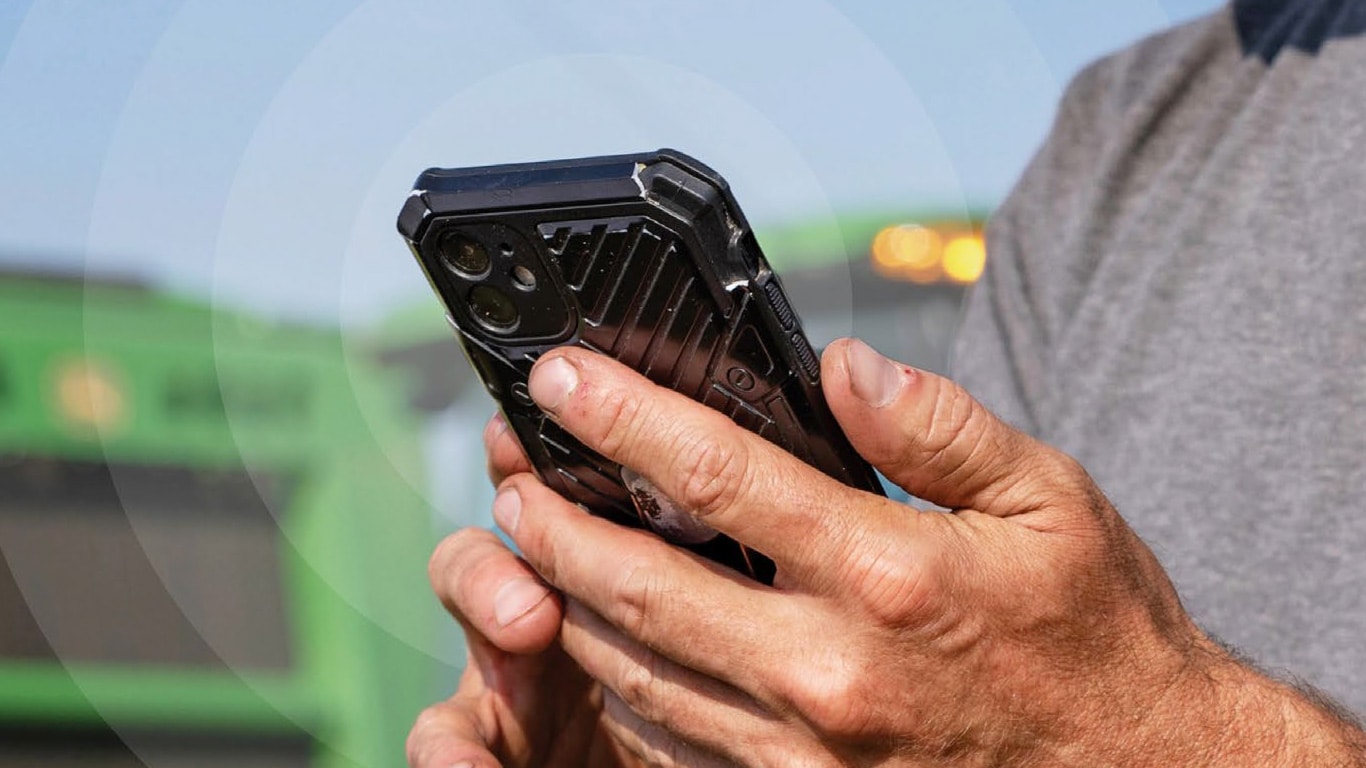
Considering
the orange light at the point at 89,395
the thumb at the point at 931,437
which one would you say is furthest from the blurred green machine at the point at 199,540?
the thumb at the point at 931,437

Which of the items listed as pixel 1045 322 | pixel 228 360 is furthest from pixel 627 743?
pixel 228 360

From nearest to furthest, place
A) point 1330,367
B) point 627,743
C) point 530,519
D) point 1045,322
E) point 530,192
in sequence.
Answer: point 530,192
point 530,519
point 627,743
point 1330,367
point 1045,322

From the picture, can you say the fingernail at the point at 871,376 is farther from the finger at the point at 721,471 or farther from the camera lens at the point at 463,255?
the camera lens at the point at 463,255

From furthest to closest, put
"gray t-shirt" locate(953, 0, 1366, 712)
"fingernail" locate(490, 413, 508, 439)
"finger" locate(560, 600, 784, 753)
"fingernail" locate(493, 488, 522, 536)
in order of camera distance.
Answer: "gray t-shirt" locate(953, 0, 1366, 712) → "fingernail" locate(490, 413, 508, 439) → "fingernail" locate(493, 488, 522, 536) → "finger" locate(560, 600, 784, 753)

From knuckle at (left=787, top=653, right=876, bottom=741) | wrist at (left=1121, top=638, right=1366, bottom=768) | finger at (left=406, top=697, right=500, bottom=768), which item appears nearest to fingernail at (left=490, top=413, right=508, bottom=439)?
finger at (left=406, top=697, right=500, bottom=768)

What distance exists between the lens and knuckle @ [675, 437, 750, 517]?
1.11 meters

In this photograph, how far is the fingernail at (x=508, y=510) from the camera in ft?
4.35

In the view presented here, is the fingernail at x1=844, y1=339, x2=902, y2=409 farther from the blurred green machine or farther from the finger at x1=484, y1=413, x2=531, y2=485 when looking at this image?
the blurred green machine

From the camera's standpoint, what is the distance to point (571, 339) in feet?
3.95

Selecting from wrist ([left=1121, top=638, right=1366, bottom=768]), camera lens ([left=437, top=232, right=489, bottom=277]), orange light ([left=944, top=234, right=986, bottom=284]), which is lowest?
wrist ([left=1121, top=638, right=1366, bottom=768])

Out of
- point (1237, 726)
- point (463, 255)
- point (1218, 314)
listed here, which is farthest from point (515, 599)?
point (1218, 314)

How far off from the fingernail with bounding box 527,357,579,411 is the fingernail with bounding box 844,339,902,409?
0.73ft

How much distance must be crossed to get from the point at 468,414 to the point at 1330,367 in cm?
221

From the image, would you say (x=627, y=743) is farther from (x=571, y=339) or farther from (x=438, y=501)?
(x=438, y=501)
